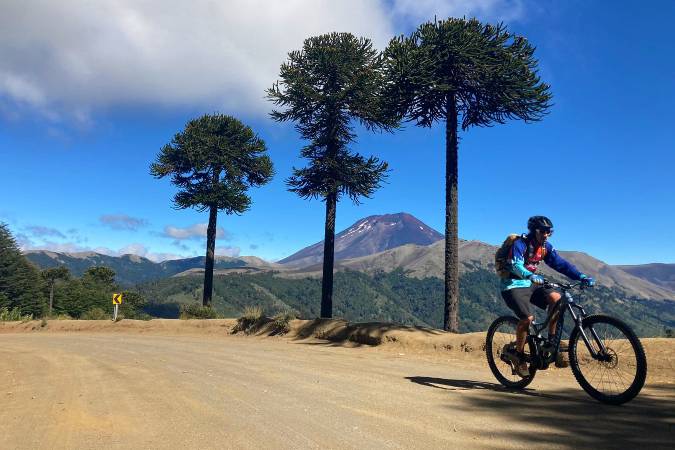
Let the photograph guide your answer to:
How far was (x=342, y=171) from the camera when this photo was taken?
2131 cm

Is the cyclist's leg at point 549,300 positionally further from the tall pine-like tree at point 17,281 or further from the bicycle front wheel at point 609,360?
the tall pine-like tree at point 17,281

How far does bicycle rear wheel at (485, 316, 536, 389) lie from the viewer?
19.5ft

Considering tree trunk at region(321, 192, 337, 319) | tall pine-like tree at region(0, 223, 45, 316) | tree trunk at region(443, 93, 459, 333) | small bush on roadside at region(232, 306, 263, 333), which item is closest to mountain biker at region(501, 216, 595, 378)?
tree trunk at region(443, 93, 459, 333)

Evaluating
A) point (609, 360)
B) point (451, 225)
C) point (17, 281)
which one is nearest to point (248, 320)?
point (451, 225)

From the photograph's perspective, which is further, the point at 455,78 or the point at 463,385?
the point at 455,78

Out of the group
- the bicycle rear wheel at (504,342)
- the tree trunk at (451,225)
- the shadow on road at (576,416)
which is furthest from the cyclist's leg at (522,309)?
the tree trunk at (451,225)

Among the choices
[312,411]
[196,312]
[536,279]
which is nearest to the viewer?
[312,411]

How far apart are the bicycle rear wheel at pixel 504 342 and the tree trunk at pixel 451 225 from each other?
25.8 ft

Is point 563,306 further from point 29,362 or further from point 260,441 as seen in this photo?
point 29,362

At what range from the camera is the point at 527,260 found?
19.1 ft

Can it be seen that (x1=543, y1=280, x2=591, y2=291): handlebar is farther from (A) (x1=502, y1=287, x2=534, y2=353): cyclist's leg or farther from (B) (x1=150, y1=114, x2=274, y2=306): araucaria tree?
(B) (x1=150, y1=114, x2=274, y2=306): araucaria tree

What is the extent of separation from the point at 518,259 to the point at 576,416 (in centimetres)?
197

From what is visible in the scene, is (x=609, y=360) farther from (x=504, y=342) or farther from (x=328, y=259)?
(x=328, y=259)

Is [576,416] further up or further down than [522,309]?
further down
